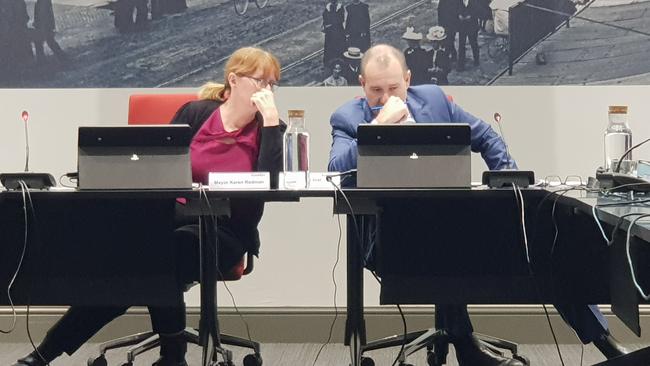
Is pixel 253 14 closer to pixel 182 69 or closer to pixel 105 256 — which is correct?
pixel 182 69

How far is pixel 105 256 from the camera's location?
2.14 metres

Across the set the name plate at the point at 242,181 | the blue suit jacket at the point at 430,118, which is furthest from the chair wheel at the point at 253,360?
the name plate at the point at 242,181

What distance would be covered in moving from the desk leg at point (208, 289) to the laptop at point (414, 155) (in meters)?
0.53

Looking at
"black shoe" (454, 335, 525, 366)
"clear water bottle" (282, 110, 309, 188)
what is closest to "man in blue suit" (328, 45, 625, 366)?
"black shoe" (454, 335, 525, 366)

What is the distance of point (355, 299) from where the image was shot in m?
2.24

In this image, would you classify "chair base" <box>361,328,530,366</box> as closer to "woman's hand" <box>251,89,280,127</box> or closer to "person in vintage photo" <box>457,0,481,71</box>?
"woman's hand" <box>251,89,280,127</box>

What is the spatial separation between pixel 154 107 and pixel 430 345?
1.21m

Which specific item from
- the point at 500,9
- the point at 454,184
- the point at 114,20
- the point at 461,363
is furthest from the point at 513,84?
the point at 114,20

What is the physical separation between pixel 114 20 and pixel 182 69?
0.34m

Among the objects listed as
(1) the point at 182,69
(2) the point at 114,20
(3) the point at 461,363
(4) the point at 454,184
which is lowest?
(3) the point at 461,363

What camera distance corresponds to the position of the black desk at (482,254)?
2045 millimetres

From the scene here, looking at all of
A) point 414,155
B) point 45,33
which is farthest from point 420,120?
point 45,33

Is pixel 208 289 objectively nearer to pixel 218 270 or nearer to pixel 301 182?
pixel 218 270

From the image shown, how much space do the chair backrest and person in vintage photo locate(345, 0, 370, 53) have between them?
2.46 feet
